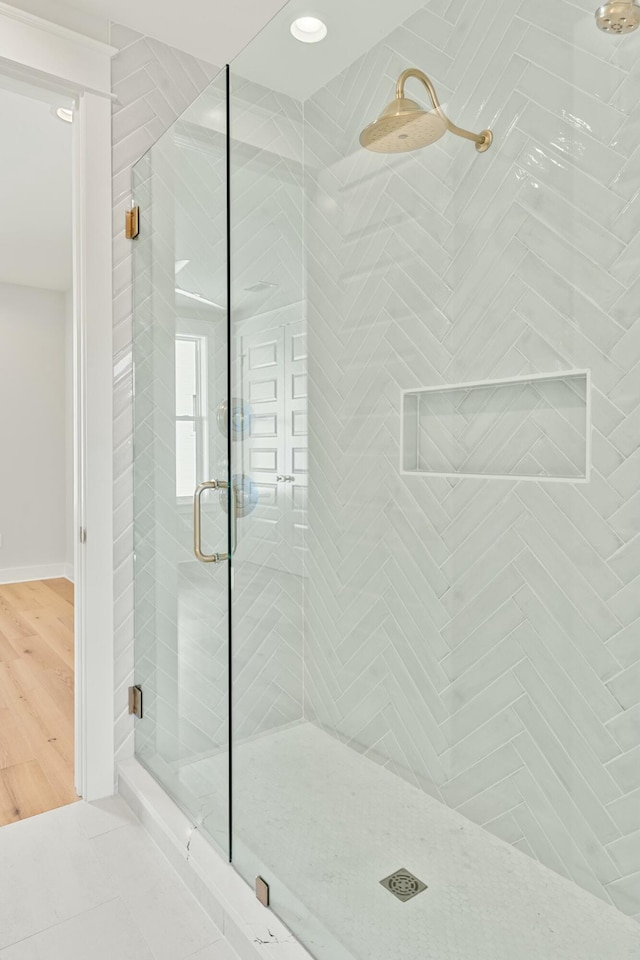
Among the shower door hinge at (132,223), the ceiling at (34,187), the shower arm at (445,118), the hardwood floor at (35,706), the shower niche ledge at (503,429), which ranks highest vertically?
the ceiling at (34,187)

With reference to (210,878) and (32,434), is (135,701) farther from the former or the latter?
(32,434)

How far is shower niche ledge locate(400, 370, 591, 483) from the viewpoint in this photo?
1138mm

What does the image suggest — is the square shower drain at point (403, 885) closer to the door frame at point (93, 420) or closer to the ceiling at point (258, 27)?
the door frame at point (93, 420)

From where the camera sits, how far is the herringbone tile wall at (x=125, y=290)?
2.05m

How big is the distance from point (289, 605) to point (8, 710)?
1848mm

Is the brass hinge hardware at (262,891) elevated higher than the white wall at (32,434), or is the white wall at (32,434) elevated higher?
the white wall at (32,434)

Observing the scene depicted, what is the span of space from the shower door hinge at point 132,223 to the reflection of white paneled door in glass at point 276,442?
795 mm

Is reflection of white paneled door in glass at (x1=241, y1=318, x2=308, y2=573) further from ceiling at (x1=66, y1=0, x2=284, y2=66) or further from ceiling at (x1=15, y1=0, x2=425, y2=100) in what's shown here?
ceiling at (x1=66, y1=0, x2=284, y2=66)

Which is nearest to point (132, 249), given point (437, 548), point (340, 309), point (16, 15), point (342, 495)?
point (16, 15)

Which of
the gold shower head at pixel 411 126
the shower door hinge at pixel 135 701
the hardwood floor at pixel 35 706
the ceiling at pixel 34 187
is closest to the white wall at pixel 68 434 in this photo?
the ceiling at pixel 34 187

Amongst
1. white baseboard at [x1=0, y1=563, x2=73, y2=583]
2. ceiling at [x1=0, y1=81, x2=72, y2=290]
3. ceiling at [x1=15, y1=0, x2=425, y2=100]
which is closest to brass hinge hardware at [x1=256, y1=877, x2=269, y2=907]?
ceiling at [x1=15, y1=0, x2=425, y2=100]

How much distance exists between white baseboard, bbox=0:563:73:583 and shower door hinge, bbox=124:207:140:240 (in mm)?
4292

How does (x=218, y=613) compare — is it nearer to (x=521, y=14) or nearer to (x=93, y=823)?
(x=93, y=823)

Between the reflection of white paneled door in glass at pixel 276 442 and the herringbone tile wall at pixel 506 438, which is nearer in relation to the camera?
the herringbone tile wall at pixel 506 438
